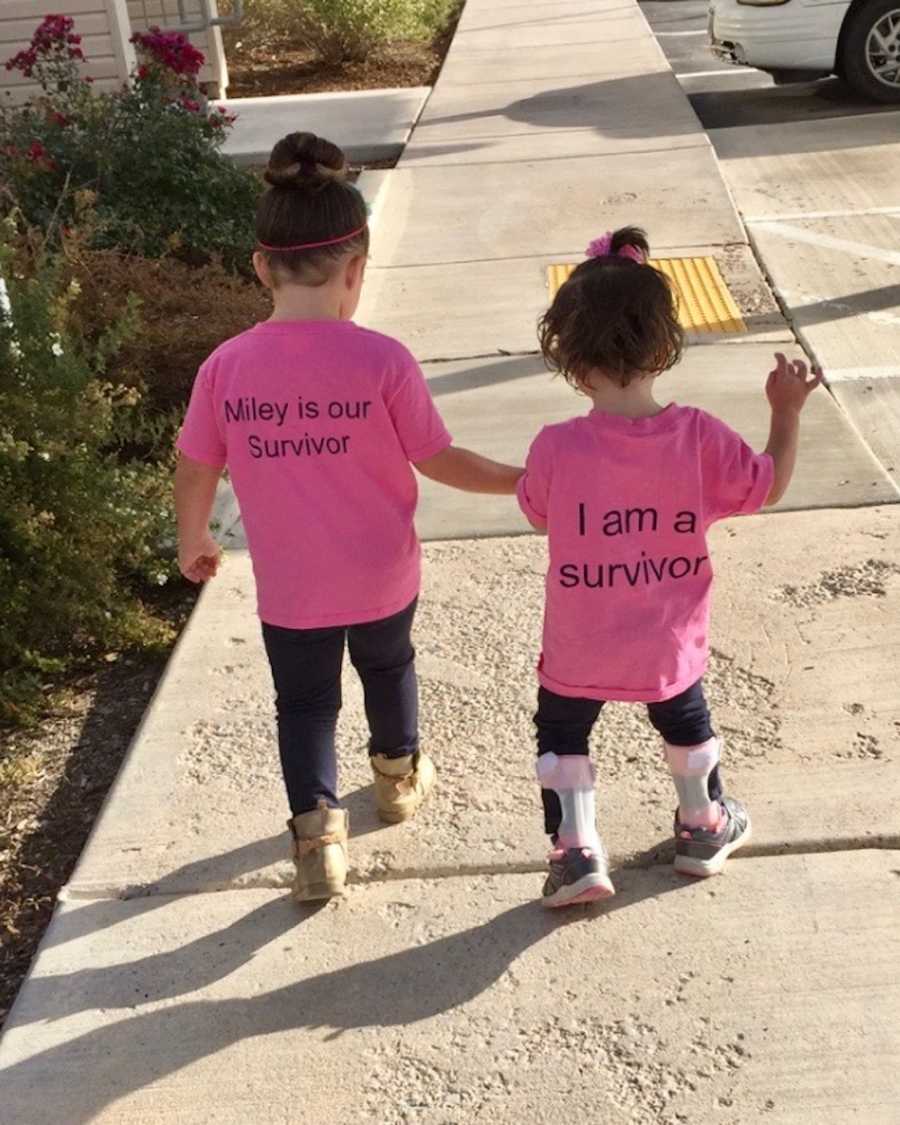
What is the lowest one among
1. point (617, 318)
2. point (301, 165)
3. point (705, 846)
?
point (705, 846)

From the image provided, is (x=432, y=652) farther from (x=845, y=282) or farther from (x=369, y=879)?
(x=845, y=282)

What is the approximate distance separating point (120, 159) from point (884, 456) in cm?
449

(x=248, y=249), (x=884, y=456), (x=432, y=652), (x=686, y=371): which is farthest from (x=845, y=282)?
(x=432, y=652)

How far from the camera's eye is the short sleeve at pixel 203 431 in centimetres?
284

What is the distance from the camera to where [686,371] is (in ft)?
19.2

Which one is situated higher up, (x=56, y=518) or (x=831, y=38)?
(x=56, y=518)

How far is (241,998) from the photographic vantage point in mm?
2818

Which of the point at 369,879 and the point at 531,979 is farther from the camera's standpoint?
the point at 369,879

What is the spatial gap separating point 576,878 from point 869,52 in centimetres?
928

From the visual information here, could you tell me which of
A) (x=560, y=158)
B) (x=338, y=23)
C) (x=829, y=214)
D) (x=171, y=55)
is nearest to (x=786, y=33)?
(x=560, y=158)

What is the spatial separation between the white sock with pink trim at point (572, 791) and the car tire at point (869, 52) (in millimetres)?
9056

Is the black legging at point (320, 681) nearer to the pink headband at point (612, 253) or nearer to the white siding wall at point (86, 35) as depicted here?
the pink headband at point (612, 253)

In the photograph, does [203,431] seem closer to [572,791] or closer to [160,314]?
[572,791]

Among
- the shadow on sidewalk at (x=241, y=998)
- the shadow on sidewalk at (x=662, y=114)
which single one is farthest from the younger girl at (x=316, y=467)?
the shadow on sidewalk at (x=662, y=114)
